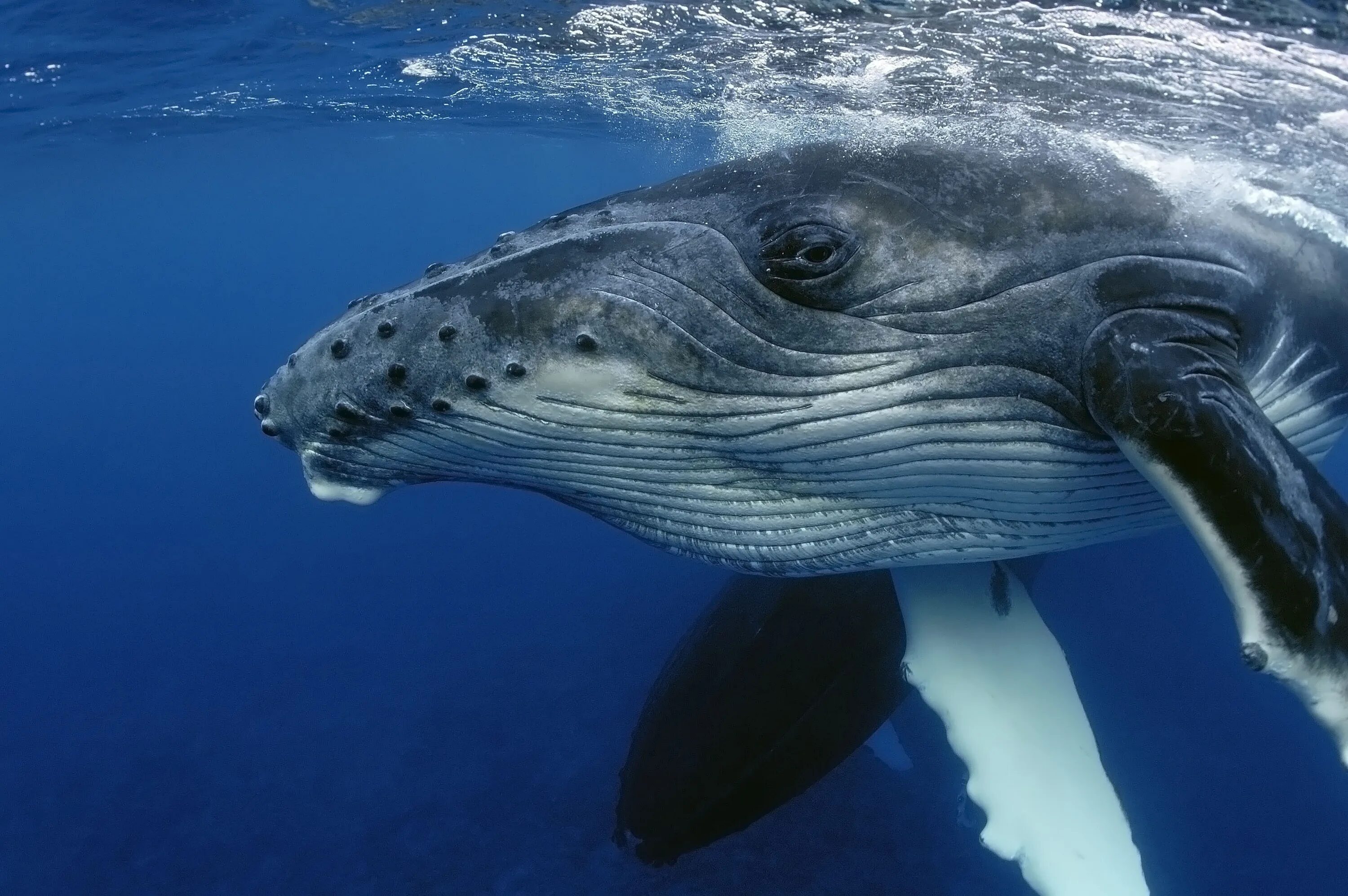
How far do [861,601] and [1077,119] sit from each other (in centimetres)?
426

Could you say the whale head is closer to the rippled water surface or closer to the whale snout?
the whale snout

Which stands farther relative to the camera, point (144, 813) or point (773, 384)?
point (144, 813)

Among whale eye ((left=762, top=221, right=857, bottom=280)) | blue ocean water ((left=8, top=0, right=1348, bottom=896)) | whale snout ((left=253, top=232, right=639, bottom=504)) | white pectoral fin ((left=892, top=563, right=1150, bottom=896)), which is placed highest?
whale eye ((left=762, top=221, right=857, bottom=280))

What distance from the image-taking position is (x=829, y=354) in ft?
12.3

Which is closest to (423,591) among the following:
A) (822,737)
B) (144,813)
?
(144,813)

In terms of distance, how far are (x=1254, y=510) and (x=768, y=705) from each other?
5311 mm

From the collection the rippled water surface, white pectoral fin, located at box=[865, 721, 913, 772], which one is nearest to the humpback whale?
the rippled water surface

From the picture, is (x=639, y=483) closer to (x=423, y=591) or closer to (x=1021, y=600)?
(x=1021, y=600)

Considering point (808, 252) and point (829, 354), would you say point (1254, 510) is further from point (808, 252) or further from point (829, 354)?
point (808, 252)

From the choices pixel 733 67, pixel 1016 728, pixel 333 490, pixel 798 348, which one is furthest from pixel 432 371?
pixel 733 67

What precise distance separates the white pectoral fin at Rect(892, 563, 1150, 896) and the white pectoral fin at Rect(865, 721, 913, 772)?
4.02m

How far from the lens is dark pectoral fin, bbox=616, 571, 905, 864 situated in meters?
7.64

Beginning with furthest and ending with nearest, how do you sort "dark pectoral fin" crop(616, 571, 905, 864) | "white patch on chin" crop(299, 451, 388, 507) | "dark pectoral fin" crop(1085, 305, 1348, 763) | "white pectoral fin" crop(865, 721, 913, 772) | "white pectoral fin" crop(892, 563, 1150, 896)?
"white pectoral fin" crop(865, 721, 913, 772), "dark pectoral fin" crop(616, 571, 905, 864), "white pectoral fin" crop(892, 563, 1150, 896), "white patch on chin" crop(299, 451, 388, 507), "dark pectoral fin" crop(1085, 305, 1348, 763)

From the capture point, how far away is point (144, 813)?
1202cm
